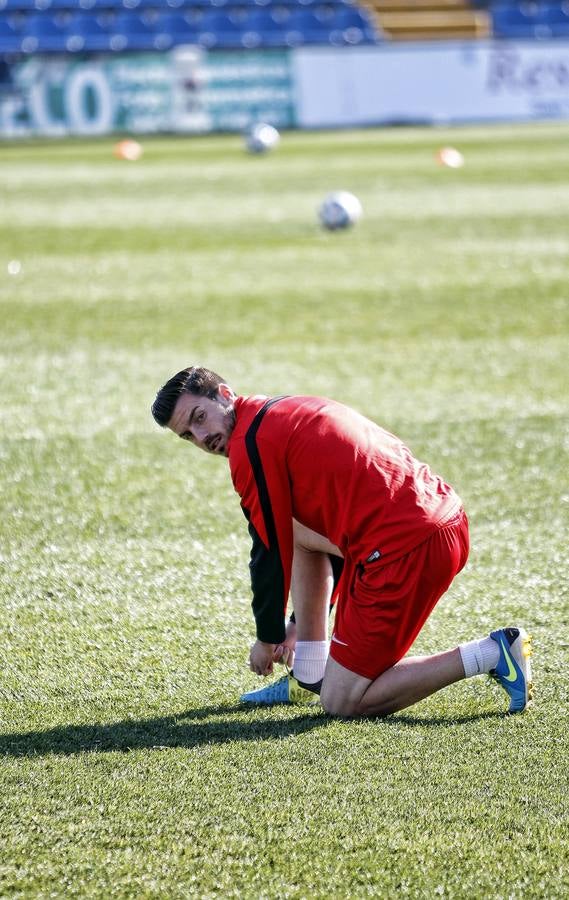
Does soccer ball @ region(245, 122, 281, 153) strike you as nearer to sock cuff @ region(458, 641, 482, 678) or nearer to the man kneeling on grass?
the man kneeling on grass

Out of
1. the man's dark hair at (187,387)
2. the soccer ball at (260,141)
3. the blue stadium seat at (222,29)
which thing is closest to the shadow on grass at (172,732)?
the man's dark hair at (187,387)

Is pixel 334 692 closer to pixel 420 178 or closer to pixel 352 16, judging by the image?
pixel 420 178

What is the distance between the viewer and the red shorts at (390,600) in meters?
3.97

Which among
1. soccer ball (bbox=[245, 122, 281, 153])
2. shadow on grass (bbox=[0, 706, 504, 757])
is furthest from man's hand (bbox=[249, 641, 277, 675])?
soccer ball (bbox=[245, 122, 281, 153])

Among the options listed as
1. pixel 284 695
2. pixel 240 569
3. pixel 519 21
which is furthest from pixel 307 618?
pixel 519 21

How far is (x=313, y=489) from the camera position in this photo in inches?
155

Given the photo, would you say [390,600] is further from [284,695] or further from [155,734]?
[155,734]

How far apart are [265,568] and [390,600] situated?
410 millimetres

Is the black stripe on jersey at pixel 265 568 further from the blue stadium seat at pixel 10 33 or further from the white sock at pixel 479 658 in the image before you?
the blue stadium seat at pixel 10 33

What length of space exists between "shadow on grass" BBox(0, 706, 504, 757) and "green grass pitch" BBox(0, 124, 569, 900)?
1cm

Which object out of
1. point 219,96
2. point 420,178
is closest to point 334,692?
point 420,178

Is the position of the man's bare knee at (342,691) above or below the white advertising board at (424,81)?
above

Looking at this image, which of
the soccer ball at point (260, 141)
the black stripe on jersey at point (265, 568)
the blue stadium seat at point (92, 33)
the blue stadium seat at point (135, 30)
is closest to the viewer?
the black stripe on jersey at point (265, 568)

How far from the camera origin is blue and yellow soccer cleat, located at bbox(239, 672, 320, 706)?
13.9ft
